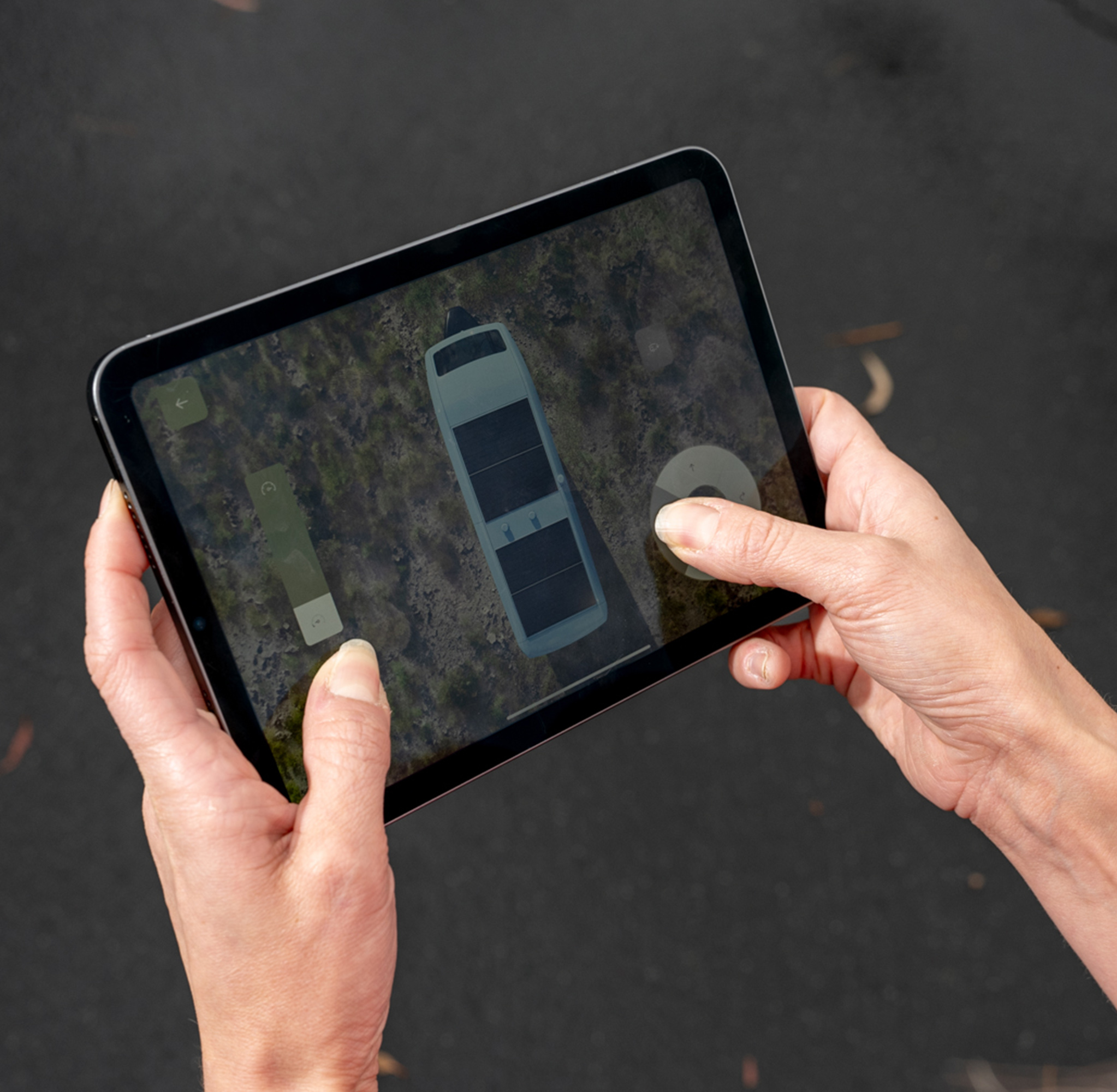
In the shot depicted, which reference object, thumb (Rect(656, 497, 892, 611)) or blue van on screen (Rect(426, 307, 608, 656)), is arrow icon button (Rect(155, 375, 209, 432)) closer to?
blue van on screen (Rect(426, 307, 608, 656))

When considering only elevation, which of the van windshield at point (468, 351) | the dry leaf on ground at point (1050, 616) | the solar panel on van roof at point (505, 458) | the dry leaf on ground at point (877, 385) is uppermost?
the van windshield at point (468, 351)

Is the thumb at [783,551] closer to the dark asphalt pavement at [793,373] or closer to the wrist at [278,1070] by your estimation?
the dark asphalt pavement at [793,373]

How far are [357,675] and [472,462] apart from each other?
303 mm

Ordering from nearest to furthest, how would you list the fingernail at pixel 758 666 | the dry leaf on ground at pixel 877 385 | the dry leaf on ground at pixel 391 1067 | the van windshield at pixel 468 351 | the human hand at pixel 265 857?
the human hand at pixel 265 857 → the van windshield at pixel 468 351 → the fingernail at pixel 758 666 → the dry leaf on ground at pixel 391 1067 → the dry leaf on ground at pixel 877 385

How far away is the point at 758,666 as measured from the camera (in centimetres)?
122

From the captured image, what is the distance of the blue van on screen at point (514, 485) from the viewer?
3.16ft

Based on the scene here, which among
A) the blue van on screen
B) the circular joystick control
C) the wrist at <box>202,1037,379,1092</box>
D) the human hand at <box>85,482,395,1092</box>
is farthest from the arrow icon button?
the wrist at <box>202,1037,379,1092</box>

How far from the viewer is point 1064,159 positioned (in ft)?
5.70

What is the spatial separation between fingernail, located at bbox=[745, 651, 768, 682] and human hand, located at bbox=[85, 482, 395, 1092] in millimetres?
617

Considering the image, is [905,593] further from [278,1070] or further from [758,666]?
[278,1070]

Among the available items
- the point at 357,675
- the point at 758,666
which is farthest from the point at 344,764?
the point at 758,666

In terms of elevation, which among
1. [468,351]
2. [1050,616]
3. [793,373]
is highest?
[468,351]

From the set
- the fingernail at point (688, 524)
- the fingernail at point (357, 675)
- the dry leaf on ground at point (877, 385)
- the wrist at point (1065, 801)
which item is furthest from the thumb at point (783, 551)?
the dry leaf on ground at point (877, 385)

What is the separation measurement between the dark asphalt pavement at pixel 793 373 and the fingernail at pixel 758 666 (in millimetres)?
381
